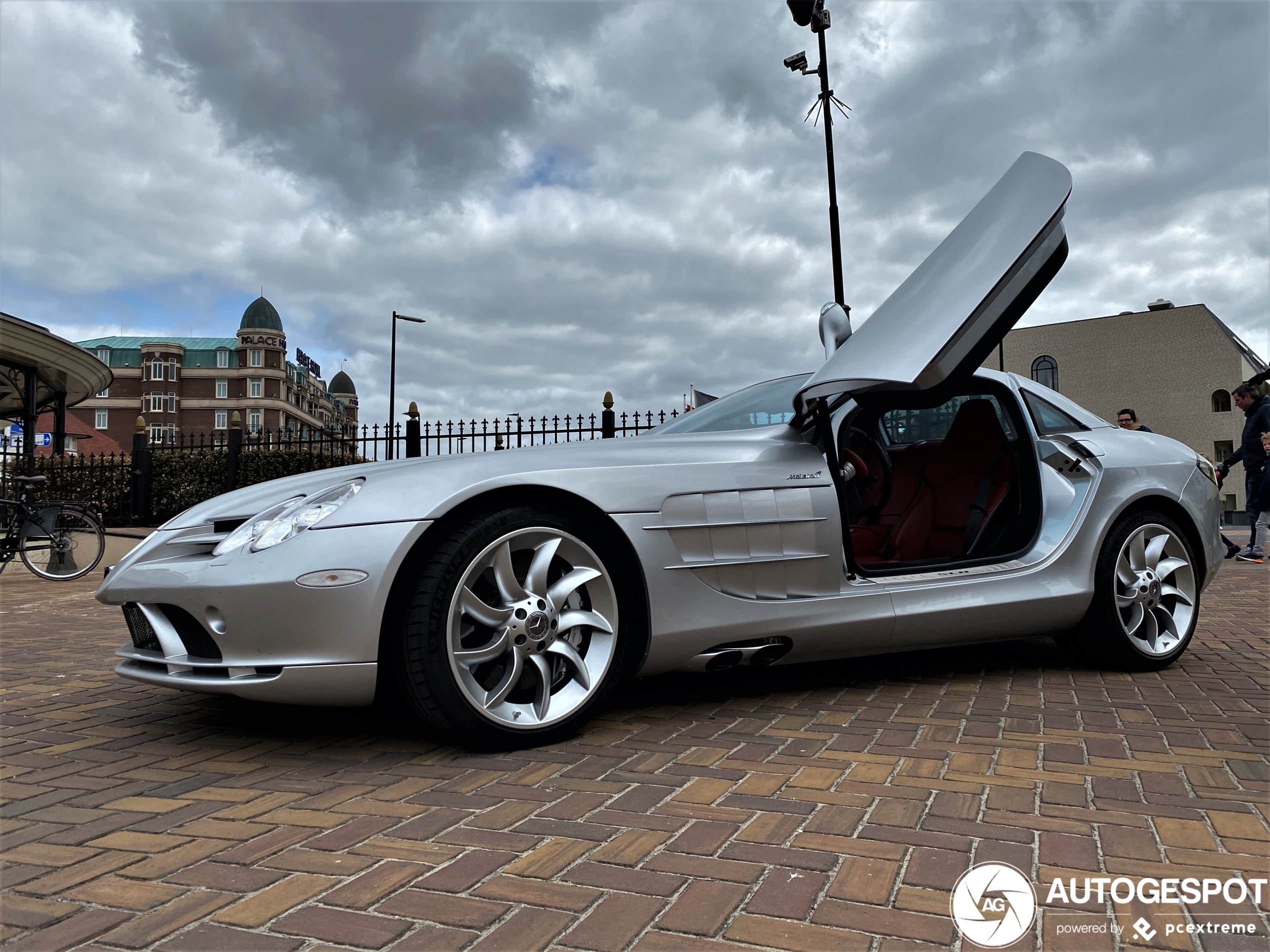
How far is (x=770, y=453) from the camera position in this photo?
3.23m

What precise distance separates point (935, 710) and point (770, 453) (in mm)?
1119

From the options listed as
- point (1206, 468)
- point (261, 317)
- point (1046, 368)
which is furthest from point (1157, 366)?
point (261, 317)

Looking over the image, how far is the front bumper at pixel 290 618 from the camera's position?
2.47 meters

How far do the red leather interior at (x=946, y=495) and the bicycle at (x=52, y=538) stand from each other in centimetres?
853

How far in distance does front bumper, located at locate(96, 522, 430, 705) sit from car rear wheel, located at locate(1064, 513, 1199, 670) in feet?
9.86

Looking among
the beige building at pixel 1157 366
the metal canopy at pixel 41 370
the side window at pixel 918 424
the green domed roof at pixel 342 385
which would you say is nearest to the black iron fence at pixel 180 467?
the metal canopy at pixel 41 370

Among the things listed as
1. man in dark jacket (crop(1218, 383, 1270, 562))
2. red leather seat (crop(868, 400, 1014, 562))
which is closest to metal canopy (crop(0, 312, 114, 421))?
red leather seat (crop(868, 400, 1014, 562))

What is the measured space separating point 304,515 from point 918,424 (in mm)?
3177

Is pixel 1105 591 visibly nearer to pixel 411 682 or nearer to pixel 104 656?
pixel 411 682

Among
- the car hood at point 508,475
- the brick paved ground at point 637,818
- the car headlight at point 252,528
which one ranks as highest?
the car hood at point 508,475

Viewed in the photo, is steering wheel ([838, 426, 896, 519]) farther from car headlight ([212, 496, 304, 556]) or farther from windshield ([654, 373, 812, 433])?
car headlight ([212, 496, 304, 556])

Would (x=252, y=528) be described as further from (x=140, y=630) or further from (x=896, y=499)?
(x=896, y=499)

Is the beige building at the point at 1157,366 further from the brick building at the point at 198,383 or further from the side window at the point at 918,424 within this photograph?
the brick building at the point at 198,383

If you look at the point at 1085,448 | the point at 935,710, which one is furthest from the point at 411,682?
the point at 1085,448
